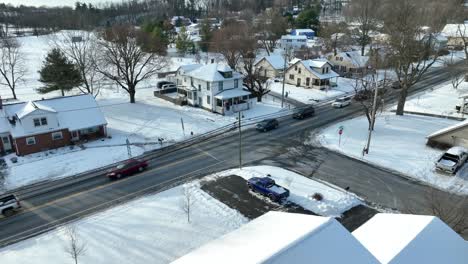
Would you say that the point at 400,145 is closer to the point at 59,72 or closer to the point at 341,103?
the point at 341,103

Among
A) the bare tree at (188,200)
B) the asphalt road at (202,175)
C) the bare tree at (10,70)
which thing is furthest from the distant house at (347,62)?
the bare tree at (10,70)

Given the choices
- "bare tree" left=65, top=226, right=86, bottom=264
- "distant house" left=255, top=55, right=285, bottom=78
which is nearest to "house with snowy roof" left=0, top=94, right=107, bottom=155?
"bare tree" left=65, top=226, right=86, bottom=264

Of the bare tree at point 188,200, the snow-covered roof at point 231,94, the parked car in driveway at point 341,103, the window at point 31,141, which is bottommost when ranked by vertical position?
the bare tree at point 188,200

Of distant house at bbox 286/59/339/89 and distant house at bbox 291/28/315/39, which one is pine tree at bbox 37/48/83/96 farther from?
distant house at bbox 291/28/315/39

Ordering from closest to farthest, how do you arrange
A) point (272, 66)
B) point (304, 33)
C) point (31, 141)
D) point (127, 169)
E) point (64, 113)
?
point (127, 169) < point (31, 141) < point (64, 113) < point (272, 66) < point (304, 33)

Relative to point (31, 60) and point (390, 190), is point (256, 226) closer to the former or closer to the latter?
point (390, 190)

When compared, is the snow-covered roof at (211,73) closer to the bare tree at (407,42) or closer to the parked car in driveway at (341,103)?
the parked car in driveway at (341,103)

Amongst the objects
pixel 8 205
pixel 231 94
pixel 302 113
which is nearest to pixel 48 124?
pixel 8 205

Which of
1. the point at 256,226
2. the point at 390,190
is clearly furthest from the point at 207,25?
the point at 256,226
